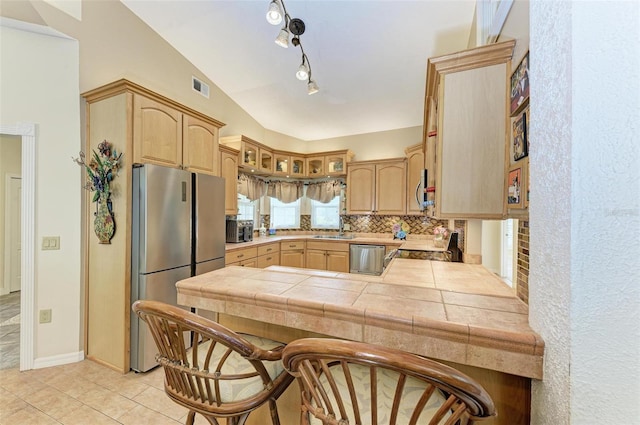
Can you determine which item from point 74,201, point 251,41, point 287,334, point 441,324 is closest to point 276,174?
point 251,41

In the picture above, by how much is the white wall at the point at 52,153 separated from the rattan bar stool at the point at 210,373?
2.11 m

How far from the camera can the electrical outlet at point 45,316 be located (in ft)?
7.21

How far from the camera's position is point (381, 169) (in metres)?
4.50

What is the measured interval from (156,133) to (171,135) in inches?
5.9

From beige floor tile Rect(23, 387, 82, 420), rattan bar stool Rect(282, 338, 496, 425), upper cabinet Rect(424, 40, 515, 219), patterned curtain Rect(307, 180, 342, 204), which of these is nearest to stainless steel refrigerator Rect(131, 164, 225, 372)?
beige floor tile Rect(23, 387, 82, 420)

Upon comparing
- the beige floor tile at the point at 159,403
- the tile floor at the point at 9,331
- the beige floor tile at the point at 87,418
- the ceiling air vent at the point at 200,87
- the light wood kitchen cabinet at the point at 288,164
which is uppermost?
the ceiling air vent at the point at 200,87

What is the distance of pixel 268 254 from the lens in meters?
4.07

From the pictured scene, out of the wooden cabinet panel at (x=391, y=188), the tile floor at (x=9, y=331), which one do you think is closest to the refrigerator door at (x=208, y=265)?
the tile floor at (x=9, y=331)

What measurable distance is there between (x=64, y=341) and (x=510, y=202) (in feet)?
11.7

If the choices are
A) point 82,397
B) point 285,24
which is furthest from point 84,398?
point 285,24

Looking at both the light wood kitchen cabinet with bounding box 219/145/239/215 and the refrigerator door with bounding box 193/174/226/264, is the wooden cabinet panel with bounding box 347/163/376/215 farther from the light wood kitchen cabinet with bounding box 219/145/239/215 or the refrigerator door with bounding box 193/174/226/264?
the refrigerator door with bounding box 193/174/226/264

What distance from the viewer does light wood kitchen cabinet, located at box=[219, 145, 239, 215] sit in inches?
138

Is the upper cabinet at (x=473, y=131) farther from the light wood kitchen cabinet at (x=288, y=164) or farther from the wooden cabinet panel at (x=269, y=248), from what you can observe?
the light wood kitchen cabinet at (x=288, y=164)

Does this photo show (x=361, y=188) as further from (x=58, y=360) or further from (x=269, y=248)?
(x=58, y=360)
